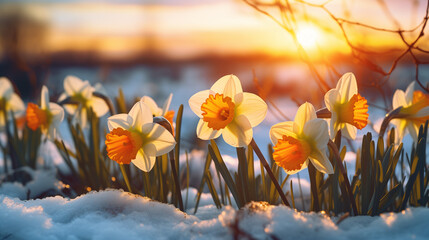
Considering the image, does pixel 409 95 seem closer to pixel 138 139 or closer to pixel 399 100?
pixel 399 100

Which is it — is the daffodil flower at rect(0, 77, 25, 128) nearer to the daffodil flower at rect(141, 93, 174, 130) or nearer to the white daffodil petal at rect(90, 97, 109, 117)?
the white daffodil petal at rect(90, 97, 109, 117)

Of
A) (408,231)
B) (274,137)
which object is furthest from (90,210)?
(408,231)

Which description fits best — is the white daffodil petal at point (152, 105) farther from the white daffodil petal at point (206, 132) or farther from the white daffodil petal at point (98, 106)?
the white daffodil petal at point (98, 106)

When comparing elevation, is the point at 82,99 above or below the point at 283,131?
above

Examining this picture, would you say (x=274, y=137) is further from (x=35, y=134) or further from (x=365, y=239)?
(x=35, y=134)

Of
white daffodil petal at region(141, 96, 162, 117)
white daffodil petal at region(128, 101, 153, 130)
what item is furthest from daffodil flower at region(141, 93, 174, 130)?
white daffodil petal at region(128, 101, 153, 130)

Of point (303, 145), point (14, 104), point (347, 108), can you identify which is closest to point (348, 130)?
point (347, 108)

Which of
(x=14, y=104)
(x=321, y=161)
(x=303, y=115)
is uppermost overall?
(x=14, y=104)
